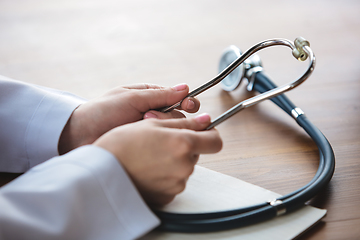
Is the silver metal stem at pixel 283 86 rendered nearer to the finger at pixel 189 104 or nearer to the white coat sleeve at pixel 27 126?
the finger at pixel 189 104

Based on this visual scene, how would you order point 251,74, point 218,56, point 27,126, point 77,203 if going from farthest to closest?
point 218,56
point 251,74
point 27,126
point 77,203

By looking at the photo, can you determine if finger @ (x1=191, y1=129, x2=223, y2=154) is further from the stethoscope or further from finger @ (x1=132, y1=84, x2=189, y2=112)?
finger @ (x1=132, y1=84, x2=189, y2=112)

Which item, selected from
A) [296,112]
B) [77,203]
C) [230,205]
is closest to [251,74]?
[296,112]

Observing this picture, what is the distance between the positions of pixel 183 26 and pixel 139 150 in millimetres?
841

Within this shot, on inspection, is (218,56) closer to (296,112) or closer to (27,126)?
(296,112)

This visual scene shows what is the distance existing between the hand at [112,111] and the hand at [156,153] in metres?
0.14

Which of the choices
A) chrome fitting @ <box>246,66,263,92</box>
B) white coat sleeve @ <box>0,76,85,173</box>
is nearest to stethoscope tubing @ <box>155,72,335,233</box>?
white coat sleeve @ <box>0,76,85,173</box>

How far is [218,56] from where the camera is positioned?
95 centimetres

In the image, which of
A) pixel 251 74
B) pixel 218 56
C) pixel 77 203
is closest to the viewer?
pixel 77 203

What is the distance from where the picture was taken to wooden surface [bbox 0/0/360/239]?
0.54m

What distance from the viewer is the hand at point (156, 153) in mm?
401

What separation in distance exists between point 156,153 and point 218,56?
599 mm

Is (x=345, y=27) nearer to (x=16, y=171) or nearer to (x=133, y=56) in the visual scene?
(x=133, y=56)

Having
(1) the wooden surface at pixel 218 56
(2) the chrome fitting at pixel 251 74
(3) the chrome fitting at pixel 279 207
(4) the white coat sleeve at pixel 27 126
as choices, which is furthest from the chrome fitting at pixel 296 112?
(4) the white coat sleeve at pixel 27 126
